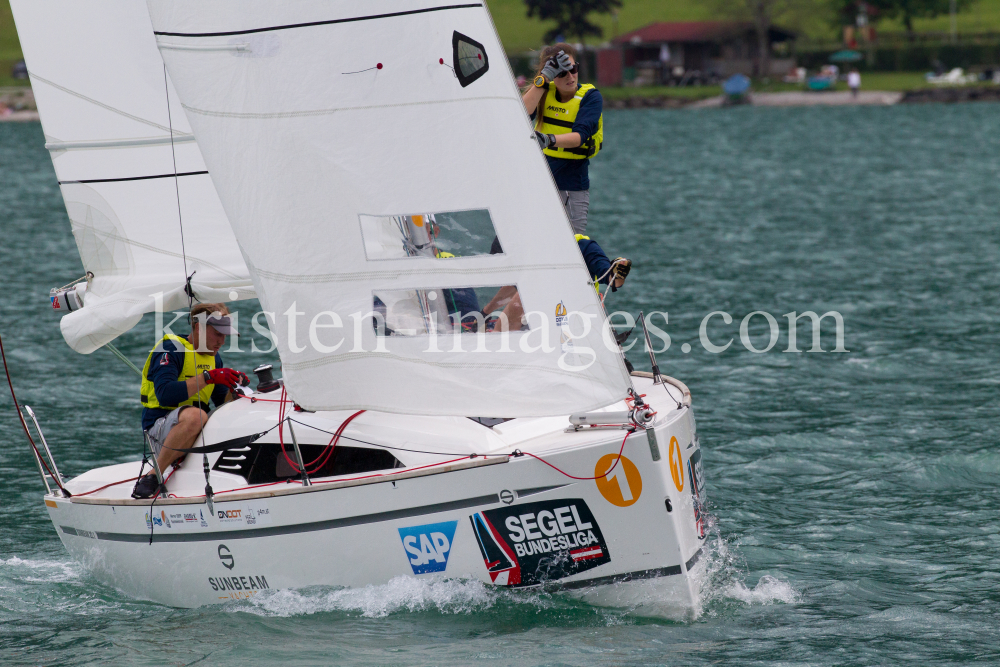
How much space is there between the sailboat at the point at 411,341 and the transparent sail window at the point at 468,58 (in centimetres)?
1

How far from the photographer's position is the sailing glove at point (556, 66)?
8.41 meters

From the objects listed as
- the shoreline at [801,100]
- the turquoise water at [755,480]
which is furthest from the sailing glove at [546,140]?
the shoreline at [801,100]

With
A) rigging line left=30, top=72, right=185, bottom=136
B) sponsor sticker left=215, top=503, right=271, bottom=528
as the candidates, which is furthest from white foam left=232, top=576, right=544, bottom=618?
rigging line left=30, top=72, right=185, bottom=136

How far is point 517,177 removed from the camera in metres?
7.26

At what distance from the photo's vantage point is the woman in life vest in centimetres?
Result: 850

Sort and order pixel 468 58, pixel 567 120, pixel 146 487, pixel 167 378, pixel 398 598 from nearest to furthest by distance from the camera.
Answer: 1. pixel 468 58
2. pixel 398 598
3. pixel 146 487
4. pixel 167 378
5. pixel 567 120

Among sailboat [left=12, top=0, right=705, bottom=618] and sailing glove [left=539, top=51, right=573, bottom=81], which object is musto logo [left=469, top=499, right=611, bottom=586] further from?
sailing glove [left=539, top=51, right=573, bottom=81]

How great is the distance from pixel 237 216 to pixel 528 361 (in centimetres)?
217

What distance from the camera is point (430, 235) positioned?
7.39m

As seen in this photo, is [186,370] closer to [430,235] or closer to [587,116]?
[430,235]

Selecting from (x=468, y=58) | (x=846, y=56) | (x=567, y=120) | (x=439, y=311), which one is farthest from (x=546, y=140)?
(x=846, y=56)

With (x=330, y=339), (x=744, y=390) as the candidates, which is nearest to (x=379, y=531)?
(x=330, y=339)

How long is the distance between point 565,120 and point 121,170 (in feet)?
11.9

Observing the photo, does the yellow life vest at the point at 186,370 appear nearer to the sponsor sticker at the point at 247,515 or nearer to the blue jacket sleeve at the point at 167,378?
the blue jacket sleeve at the point at 167,378
